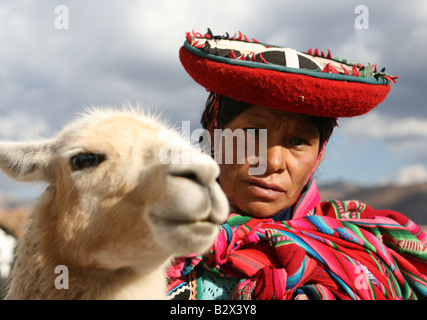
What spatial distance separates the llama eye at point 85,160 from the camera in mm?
1690

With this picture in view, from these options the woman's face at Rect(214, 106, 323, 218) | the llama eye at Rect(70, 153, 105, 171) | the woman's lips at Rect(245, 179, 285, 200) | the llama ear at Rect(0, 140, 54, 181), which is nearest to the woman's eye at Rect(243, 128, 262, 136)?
the woman's face at Rect(214, 106, 323, 218)

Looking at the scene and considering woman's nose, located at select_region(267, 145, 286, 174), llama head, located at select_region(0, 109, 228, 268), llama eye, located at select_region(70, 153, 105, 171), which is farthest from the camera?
woman's nose, located at select_region(267, 145, 286, 174)

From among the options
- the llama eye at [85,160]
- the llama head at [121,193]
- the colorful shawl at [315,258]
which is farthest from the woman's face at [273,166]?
the llama eye at [85,160]

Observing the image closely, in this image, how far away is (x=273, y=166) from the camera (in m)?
2.20

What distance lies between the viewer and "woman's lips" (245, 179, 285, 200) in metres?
2.23

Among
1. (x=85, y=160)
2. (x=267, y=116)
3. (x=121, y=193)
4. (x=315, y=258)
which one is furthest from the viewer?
(x=267, y=116)

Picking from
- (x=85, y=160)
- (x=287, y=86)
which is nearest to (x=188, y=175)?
(x=85, y=160)

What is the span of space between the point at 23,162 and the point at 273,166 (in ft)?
4.14

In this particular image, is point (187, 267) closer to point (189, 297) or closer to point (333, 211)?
point (189, 297)

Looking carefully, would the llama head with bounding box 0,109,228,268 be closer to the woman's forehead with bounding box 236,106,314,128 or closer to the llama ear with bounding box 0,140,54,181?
the llama ear with bounding box 0,140,54,181

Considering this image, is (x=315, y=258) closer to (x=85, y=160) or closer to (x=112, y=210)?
(x=112, y=210)

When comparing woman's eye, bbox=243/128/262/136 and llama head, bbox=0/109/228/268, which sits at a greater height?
woman's eye, bbox=243/128/262/136

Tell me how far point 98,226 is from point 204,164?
0.54m

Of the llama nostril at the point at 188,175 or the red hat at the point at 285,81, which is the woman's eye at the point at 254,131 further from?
the llama nostril at the point at 188,175
